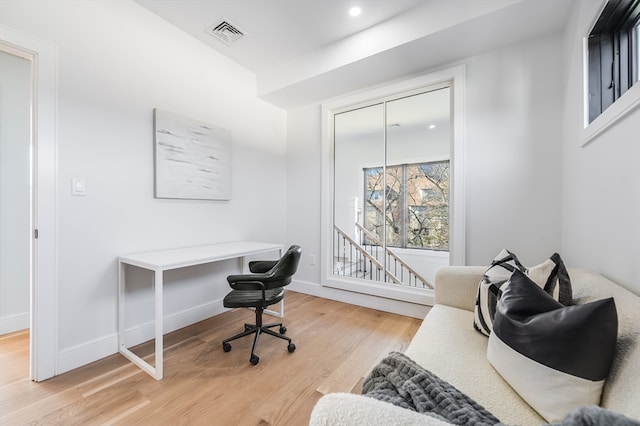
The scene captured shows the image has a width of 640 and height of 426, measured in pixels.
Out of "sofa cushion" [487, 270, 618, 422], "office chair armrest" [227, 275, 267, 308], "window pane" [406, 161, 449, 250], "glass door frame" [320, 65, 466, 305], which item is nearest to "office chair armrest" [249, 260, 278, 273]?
"office chair armrest" [227, 275, 267, 308]

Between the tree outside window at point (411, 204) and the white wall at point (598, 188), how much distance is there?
101 centimetres

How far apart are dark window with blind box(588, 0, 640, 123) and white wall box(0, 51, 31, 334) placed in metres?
4.30

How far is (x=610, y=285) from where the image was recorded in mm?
1001

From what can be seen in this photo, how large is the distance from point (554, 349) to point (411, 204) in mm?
2451

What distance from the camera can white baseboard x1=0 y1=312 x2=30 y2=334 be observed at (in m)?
2.33

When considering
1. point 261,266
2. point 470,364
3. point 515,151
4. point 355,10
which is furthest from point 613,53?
point 261,266

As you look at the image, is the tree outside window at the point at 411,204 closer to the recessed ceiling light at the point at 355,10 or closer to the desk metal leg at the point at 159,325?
the recessed ceiling light at the point at 355,10

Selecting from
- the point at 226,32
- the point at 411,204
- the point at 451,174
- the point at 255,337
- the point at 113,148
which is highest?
the point at 226,32

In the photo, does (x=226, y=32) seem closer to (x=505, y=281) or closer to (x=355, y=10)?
(x=355, y=10)

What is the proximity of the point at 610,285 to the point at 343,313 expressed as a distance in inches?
86.6

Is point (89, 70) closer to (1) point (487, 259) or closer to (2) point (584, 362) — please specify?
(2) point (584, 362)

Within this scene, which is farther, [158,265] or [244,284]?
[244,284]

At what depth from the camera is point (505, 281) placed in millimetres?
1233

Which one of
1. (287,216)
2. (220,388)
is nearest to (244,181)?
(287,216)
